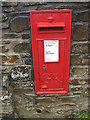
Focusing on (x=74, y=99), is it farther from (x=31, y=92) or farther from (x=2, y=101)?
(x=2, y=101)

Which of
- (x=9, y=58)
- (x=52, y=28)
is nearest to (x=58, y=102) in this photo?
(x=9, y=58)

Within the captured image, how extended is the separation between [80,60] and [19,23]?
1.10 meters

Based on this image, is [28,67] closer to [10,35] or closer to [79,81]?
[10,35]

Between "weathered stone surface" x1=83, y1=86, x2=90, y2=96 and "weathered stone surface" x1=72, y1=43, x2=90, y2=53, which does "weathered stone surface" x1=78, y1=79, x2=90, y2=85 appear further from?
"weathered stone surface" x1=72, y1=43, x2=90, y2=53

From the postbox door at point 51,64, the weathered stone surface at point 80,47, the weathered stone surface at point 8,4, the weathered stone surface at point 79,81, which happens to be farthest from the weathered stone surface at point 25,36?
the weathered stone surface at point 79,81

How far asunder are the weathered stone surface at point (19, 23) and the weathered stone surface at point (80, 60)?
87 cm

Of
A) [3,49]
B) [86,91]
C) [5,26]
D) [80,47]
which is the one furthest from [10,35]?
[86,91]

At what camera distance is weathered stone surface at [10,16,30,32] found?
5.13ft

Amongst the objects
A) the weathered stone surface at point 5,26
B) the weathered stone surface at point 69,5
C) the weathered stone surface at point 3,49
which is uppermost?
the weathered stone surface at point 69,5

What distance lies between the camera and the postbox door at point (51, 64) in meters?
1.63

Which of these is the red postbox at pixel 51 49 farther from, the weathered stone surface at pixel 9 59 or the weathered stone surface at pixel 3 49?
the weathered stone surface at pixel 3 49

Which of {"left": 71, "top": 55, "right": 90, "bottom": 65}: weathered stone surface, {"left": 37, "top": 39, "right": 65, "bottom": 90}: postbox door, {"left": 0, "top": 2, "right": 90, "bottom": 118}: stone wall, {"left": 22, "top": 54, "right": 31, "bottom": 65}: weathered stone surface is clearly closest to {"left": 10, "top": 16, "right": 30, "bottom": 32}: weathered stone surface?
{"left": 0, "top": 2, "right": 90, "bottom": 118}: stone wall

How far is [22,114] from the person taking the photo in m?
2.12

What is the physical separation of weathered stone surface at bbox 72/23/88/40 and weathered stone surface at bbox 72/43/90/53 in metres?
0.10
